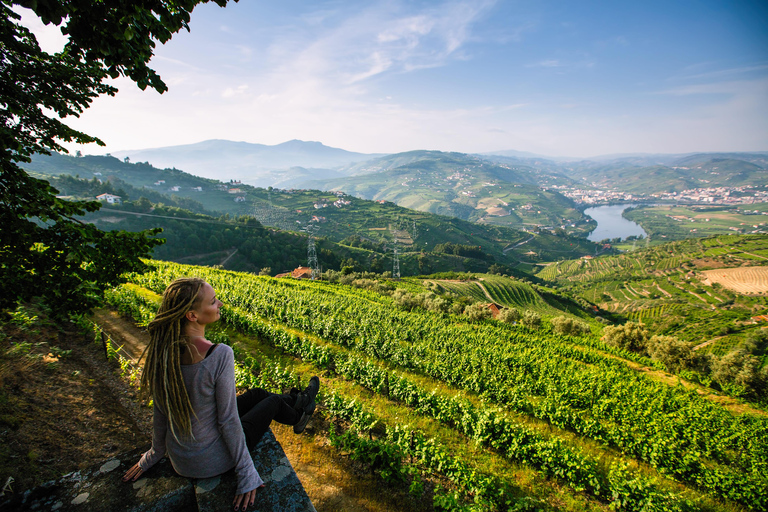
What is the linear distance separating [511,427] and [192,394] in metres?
7.92

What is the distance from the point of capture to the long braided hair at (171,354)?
9.89ft

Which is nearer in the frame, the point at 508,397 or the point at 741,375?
the point at 508,397

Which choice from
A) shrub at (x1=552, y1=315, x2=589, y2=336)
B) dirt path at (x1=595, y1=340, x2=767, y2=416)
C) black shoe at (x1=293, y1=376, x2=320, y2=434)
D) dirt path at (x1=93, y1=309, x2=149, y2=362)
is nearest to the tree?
black shoe at (x1=293, y1=376, x2=320, y2=434)

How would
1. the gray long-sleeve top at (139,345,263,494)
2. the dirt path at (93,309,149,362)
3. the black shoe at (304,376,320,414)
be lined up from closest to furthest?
1. the gray long-sleeve top at (139,345,263,494)
2. the black shoe at (304,376,320,414)
3. the dirt path at (93,309,149,362)

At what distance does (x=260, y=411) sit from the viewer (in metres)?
4.14

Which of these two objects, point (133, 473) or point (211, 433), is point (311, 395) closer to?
point (211, 433)

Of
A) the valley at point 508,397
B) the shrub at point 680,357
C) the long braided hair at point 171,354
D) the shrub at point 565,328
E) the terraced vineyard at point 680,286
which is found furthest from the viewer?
the terraced vineyard at point 680,286

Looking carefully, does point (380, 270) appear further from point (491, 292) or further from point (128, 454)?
point (128, 454)

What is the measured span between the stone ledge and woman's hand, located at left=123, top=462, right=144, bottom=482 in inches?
2.1

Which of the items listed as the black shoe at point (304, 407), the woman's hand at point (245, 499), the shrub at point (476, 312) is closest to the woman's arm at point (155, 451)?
the woman's hand at point (245, 499)

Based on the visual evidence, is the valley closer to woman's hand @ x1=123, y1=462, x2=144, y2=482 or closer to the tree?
the tree

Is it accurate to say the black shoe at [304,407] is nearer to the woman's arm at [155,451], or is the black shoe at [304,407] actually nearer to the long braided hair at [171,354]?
the woman's arm at [155,451]

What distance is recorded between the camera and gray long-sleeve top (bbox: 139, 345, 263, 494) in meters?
3.17

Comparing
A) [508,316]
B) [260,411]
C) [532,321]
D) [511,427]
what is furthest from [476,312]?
[260,411]
